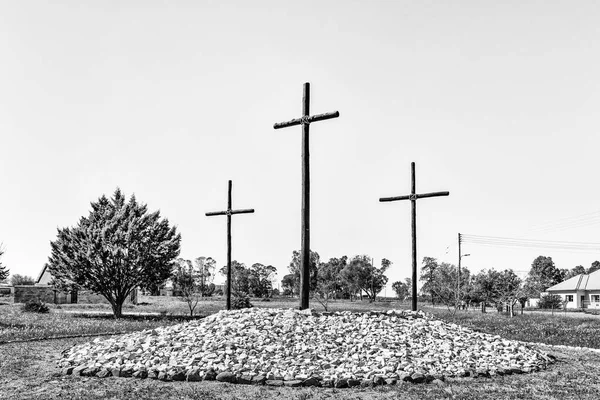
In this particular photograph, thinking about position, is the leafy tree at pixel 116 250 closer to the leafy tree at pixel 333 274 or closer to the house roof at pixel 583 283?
the house roof at pixel 583 283

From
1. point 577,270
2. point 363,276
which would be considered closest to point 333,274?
point 363,276

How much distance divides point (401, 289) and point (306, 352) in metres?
118

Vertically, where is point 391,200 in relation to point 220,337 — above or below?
above

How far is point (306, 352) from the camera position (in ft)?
44.9

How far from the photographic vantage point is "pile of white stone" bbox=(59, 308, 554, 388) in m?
12.3

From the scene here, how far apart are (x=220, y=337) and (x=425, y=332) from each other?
20.8ft

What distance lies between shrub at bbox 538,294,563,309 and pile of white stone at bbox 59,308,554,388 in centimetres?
6906

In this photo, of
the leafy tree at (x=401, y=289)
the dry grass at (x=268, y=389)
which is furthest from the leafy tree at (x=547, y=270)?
the dry grass at (x=268, y=389)

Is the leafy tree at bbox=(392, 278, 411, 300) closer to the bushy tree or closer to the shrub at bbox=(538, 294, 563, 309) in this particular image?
the bushy tree

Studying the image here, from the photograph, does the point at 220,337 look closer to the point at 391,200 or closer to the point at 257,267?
the point at 391,200

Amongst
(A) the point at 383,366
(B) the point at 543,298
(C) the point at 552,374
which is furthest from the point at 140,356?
(B) the point at 543,298

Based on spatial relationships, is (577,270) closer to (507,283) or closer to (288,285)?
(288,285)

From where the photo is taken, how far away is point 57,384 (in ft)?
39.2

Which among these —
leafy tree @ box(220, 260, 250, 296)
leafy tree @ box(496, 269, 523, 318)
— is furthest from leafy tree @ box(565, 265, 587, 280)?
leafy tree @ box(220, 260, 250, 296)
